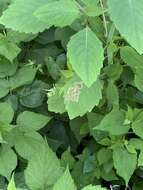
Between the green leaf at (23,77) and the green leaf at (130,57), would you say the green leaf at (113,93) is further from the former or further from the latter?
the green leaf at (23,77)

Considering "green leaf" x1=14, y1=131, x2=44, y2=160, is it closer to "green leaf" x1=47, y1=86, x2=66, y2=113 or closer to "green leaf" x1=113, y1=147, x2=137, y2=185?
"green leaf" x1=47, y1=86, x2=66, y2=113

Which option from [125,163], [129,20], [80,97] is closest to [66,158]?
[125,163]

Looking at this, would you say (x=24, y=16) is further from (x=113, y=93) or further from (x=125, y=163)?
(x=125, y=163)

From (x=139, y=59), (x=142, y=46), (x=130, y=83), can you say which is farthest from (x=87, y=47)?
(x=130, y=83)

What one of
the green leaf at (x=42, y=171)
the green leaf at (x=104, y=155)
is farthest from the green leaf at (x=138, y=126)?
the green leaf at (x=42, y=171)

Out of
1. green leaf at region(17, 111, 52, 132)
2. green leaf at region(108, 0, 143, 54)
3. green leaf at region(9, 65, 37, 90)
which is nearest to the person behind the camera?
green leaf at region(108, 0, 143, 54)

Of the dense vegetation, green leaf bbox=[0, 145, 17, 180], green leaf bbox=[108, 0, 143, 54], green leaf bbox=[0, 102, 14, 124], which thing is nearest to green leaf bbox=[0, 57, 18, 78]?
the dense vegetation

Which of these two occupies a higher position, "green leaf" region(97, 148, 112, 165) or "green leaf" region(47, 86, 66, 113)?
"green leaf" region(47, 86, 66, 113)

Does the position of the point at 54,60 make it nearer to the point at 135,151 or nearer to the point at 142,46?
the point at 135,151
